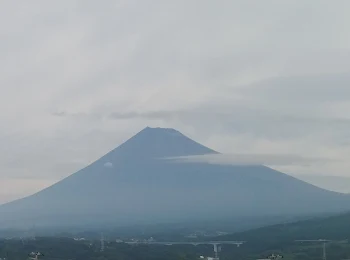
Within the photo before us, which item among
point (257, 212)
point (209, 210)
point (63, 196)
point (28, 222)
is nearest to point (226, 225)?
point (257, 212)

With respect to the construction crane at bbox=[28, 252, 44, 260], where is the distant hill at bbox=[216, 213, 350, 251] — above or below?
above

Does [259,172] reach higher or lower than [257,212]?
higher

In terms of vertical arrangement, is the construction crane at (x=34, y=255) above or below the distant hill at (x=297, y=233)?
below

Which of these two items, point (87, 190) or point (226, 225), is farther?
point (87, 190)

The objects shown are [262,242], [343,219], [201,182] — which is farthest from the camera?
[201,182]

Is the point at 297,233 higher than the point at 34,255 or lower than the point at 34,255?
higher

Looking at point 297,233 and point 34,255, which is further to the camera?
point 297,233

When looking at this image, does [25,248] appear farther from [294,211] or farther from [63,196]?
[63,196]

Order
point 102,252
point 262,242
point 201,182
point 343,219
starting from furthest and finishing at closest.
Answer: point 201,182 < point 343,219 < point 262,242 < point 102,252

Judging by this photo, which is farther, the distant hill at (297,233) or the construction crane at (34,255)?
the distant hill at (297,233)

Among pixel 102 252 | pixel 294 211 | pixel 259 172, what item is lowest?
pixel 102 252

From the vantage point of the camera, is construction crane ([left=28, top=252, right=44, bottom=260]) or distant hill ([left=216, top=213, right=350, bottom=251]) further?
distant hill ([left=216, top=213, right=350, bottom=251])
